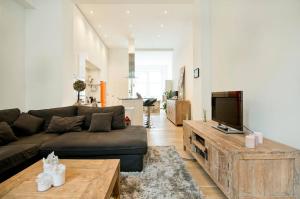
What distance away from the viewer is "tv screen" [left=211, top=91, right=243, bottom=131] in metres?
2.25

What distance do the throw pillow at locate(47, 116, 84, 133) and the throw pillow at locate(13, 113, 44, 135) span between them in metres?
0.21

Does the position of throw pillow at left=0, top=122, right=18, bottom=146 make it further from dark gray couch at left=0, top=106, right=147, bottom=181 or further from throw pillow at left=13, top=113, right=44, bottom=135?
throw pillow at left=13, top=113, right=44, bottom=135

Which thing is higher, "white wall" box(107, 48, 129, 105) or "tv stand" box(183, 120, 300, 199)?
"white wall" box(107, 48, 129, 105)

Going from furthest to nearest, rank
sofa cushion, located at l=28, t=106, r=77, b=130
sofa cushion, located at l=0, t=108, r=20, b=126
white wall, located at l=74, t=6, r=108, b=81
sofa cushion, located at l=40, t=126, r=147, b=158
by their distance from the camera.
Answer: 1. white wall, located at l=74, t=6, r=108, b=81
2. sofa cushion, located at l=28, t=106, r=77, b=130
3. sofa cushion, located at l=0, t=108, r=20, b=126
4. sofa cushion, located at l=40, t=126, r=147, b=158

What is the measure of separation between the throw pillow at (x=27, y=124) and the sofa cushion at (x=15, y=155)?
0.67 m

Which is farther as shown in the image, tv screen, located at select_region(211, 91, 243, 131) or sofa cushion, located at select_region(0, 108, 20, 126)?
sofa cushion, located at select_region(0, 108, 20, 126)

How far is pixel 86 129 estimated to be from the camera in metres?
3.53

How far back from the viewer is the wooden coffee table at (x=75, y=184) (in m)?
1.34

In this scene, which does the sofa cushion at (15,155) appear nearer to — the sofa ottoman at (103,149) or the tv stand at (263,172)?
the sofa ottoman at (103,149)

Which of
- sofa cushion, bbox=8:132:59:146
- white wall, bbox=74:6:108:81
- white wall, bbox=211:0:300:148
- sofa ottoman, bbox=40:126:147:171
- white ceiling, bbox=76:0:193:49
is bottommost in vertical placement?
sofa ottoman, bbox=40:126:147:171

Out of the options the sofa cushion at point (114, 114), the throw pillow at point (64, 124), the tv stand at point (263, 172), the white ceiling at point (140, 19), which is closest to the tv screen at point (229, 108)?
the tv stand at point (263, 172)

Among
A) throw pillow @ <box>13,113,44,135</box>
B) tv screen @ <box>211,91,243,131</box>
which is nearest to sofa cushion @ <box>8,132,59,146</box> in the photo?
throw pillow @ <box>13,113,44,135</box>

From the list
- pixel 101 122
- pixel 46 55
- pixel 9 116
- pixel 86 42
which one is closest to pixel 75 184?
pixel 101 122

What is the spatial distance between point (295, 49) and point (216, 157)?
1310mm
